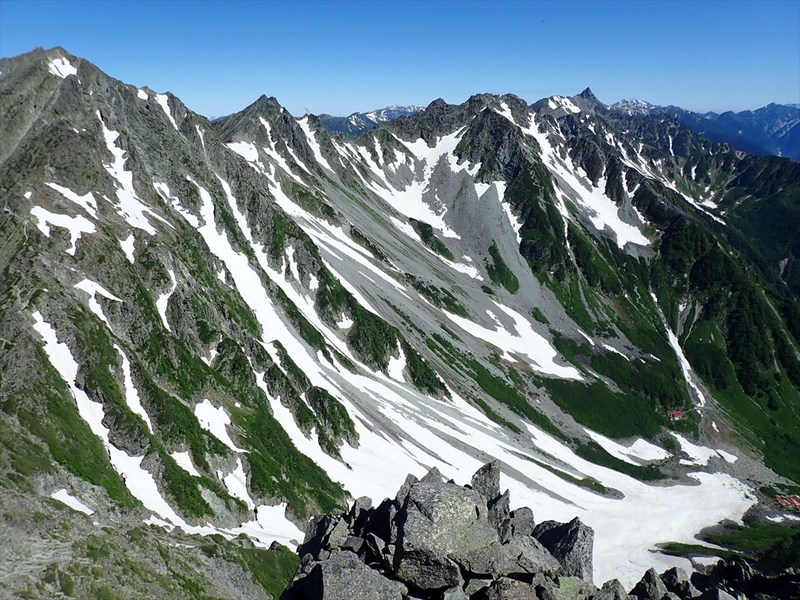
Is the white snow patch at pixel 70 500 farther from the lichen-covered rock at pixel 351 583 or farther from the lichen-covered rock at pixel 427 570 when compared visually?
the lichen-covered rock at pixel 427 570

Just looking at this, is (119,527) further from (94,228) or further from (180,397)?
(94,228)

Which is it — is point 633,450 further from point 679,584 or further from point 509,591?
point 509,591

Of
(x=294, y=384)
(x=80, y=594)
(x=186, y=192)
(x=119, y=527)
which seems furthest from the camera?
(x=186, y=192)

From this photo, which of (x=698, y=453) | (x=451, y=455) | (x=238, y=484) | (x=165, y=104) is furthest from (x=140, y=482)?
(x=698, y=453)

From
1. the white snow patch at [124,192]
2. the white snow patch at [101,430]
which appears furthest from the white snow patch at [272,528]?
the white snow patch at [124,192]

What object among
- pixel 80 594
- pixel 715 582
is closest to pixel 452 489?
pixel 80 594

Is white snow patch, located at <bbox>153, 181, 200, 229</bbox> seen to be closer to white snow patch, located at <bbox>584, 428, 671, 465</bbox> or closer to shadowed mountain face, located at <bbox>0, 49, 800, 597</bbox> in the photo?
shadowed mountain face, located at <bbox>0, 49, 800, 597</bbox>
